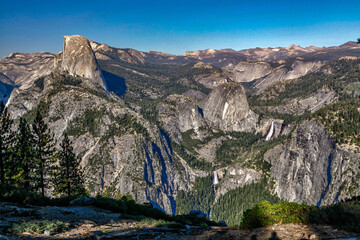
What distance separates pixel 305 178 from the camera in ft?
469

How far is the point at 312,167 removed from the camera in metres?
143

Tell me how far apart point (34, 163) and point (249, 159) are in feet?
542

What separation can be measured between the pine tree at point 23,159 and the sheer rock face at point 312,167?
432 feet

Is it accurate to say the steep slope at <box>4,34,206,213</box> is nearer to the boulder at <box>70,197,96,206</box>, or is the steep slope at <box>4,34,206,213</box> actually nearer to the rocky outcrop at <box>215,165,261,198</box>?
the rocky outcrop at <box>215,165,261,198</box>

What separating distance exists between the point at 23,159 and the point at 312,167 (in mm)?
150049

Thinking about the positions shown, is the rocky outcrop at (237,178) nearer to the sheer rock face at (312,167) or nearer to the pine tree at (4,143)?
the sheer rock face at (312,167)

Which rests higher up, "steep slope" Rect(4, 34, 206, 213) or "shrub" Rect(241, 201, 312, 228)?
"shrub" Rect(241, 201, 312, 228)

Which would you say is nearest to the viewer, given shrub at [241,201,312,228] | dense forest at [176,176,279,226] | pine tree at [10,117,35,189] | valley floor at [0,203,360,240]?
valley floor at [0,203,360,240]

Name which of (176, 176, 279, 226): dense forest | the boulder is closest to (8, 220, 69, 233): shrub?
the boulder

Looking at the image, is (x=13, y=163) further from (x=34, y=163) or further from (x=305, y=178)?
(x=305, y=178)

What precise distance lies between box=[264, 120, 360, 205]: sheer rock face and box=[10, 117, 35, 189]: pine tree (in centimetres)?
13179

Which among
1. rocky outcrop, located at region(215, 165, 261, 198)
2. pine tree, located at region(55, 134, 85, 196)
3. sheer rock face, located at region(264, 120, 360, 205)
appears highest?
pine tree, located at region(55, 134, 85, 196)

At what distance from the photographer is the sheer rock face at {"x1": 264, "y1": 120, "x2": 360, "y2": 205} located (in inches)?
4894

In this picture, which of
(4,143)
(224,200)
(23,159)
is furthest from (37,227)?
(224,200)
